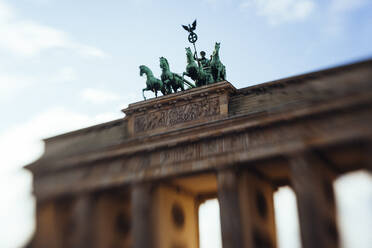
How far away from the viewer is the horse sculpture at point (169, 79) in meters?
29.3

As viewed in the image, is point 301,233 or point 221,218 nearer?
point 301,233

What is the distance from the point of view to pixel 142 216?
25844 mm

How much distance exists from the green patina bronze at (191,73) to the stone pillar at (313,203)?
7.99 m

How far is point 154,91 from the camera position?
29.8m

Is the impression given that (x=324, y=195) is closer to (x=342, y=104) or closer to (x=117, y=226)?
(x=342, y=104)

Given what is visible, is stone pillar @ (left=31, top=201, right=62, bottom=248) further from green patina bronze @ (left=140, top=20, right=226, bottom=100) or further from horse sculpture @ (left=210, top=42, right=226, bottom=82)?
horse sculpture @ (left=210, top=42, right=226, bottom=82)

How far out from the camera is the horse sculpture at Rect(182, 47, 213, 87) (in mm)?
28328

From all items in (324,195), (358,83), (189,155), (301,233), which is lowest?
(301,233)

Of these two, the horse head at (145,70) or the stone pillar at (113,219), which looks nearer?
the stone pillar at (113,219)

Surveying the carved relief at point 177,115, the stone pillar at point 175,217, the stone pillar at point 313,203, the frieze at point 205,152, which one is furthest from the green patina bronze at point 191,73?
the stone pillar at point 313,203

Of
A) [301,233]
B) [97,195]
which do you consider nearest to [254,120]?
[301,233]

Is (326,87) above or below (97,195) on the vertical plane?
above

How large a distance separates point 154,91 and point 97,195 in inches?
266

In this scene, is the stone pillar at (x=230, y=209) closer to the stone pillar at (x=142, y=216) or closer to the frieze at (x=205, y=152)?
the frieze at (x=205, y=152)
